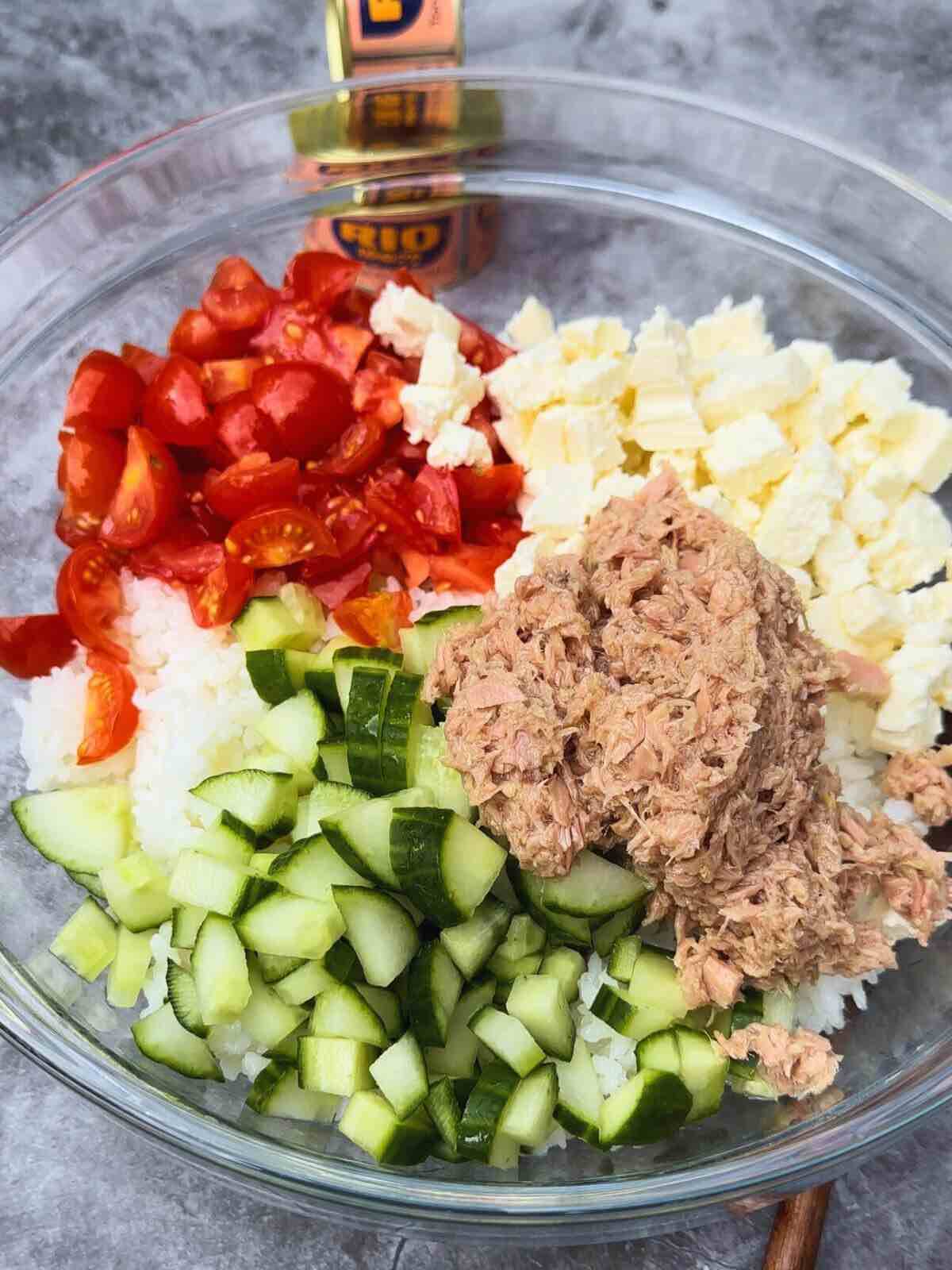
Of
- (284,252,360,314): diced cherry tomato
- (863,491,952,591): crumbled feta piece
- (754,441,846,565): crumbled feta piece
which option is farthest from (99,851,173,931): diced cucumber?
(863,491,952,591): crumbled feta piece

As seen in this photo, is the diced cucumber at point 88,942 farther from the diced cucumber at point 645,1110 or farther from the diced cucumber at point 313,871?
the diced cucumber at point 645,1110

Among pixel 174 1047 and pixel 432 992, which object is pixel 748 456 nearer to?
pixel 432 992

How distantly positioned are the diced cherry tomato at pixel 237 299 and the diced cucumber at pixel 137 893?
1238mm

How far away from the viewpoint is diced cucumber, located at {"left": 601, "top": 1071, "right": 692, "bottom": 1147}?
6.15 feet

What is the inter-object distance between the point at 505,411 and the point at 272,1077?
1.56 metres

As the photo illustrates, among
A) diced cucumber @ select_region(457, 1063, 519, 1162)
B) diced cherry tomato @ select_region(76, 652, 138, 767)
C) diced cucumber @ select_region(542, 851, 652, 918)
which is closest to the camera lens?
diced cucumber @ select_region(457, 1063, 519, 1162)

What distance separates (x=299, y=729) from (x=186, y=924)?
0.43 m

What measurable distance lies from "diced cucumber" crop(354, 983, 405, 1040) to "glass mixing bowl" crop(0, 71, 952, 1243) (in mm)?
255

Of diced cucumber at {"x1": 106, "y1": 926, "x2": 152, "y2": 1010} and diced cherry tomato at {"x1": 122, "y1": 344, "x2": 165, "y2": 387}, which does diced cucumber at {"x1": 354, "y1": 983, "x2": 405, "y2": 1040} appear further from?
diced cherry tomato at {"x1": 122, "y1": 344, "x2": 165, "y2": 387}

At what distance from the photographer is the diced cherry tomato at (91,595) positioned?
2.40 m

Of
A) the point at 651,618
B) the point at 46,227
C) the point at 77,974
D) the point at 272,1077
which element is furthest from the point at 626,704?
the point at 46,227

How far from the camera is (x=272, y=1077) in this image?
78.5 inches

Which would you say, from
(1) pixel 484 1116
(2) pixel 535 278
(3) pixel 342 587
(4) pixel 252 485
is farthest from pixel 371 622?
(2) pixel 535 278

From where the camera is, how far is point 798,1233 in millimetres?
2174
